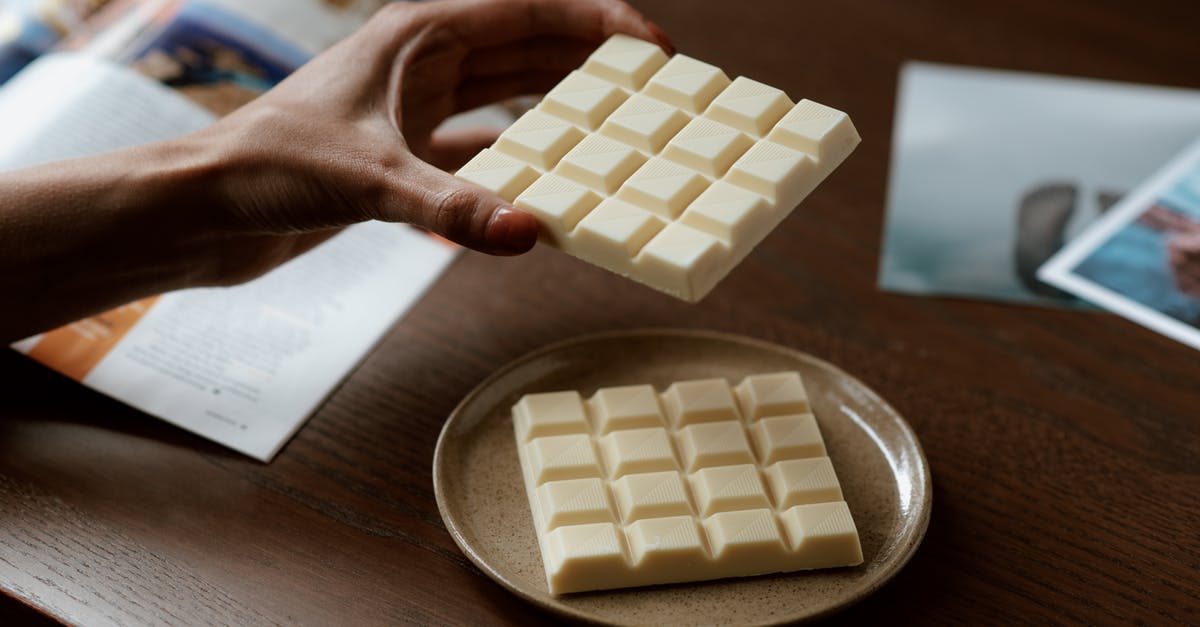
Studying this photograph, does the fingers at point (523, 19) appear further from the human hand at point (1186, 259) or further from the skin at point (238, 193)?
the human hand at point (1186, 259)

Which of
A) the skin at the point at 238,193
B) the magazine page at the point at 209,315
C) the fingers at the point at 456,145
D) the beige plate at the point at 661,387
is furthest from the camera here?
the fingers at the point at 456,145

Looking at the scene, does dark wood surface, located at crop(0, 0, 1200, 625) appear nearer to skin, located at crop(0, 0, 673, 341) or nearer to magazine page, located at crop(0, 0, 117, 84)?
skin, located at crop(0, 0, 673, 341)

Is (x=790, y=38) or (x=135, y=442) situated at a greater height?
(x=790, y=38)

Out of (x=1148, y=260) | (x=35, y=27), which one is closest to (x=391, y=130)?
(x=35, y=27)

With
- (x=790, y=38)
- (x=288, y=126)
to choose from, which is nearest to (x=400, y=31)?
(x=288, y=126)

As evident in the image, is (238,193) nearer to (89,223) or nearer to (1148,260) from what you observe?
(89,223)

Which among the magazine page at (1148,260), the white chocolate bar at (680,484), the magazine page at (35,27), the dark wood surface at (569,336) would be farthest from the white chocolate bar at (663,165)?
the magazine page at (35,27)

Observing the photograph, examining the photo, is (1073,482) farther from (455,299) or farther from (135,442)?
(135,442)
